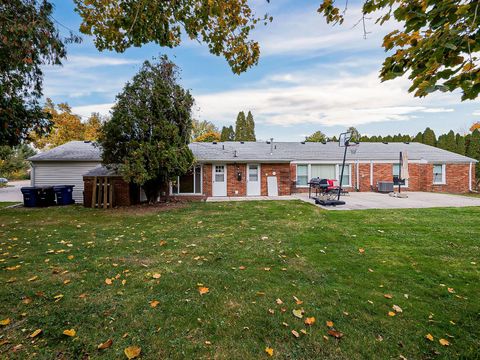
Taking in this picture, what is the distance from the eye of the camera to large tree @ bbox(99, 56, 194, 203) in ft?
35.8

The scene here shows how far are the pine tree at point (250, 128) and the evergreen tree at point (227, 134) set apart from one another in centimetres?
266

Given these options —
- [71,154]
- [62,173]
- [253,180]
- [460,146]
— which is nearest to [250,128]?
[460,146]

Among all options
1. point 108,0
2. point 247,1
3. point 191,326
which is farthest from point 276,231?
point 108,0

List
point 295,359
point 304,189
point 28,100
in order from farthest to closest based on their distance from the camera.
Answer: point 304,189 < point 28,100 < point 295,359

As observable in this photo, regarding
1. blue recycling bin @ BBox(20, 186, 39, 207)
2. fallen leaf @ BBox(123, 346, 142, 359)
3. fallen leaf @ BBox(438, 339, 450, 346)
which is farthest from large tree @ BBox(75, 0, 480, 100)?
blue recycling bin @ BBox(20, 186, 39, 207)

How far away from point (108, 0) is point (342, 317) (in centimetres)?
617

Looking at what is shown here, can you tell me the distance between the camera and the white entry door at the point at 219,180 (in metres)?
16.0

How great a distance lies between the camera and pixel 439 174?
18.8m

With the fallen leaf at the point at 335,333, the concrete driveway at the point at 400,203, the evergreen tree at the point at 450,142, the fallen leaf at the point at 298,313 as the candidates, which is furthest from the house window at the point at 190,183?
the evergreen tree at the point at 450,142

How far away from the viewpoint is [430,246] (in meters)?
5.79

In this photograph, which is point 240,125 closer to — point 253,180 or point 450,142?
point 253,180

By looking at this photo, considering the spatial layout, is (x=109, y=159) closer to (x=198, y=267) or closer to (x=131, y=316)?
(x=198, y=267)

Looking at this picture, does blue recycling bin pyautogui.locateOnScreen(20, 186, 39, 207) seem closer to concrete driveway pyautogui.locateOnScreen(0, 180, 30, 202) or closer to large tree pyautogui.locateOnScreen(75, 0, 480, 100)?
concrete driveway pyautogui.locateOnScreen(0, 180, 30, 202)

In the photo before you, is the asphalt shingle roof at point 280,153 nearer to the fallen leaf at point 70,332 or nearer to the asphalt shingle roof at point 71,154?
the asphalt shingle roof at point 71,154
